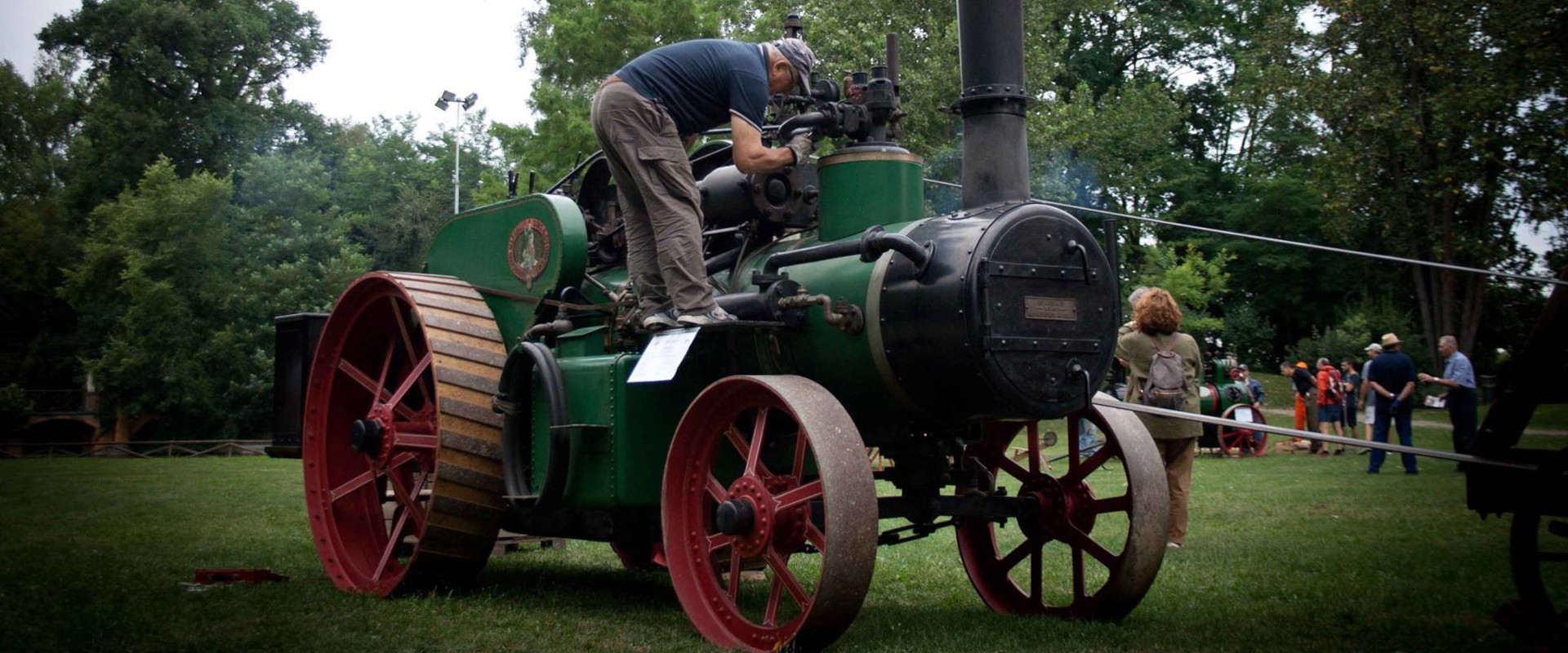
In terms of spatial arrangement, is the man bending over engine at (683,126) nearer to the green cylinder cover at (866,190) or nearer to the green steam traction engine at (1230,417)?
the green cylinder cover at (866,190)

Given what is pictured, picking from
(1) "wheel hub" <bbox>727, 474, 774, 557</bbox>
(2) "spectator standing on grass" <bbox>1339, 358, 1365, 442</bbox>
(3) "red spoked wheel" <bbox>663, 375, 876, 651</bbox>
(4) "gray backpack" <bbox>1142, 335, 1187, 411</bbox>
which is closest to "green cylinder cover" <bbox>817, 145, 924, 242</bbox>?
(3) "red spoked wheel" <bbox>663, 375, 876, 651</bbox>

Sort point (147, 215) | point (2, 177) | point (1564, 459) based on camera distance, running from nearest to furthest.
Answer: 1. point (1564, 459)
2. point (2, 177)
3. point (147, 215)

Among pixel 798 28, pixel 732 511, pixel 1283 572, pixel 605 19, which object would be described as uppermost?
pixel 605 19

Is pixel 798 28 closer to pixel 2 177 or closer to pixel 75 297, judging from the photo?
pixel 2 177

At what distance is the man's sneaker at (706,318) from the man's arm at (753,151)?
1.84ft

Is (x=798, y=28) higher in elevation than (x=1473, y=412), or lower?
higher

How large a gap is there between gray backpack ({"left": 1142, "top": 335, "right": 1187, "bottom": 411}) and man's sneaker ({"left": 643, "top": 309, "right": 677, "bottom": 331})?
3461 mm

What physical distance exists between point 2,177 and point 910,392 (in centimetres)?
760

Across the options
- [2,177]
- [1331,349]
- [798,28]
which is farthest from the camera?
[1331,349]

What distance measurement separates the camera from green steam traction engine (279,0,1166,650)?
426 cm

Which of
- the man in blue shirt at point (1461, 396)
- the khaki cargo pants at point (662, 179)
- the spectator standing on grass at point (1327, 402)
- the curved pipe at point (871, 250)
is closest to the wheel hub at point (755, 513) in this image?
the khaki cargo pants at point (662, 179)

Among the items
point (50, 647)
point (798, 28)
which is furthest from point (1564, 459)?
point (50, 647)

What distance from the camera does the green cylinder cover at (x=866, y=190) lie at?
486cm

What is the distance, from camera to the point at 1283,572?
630 cm
